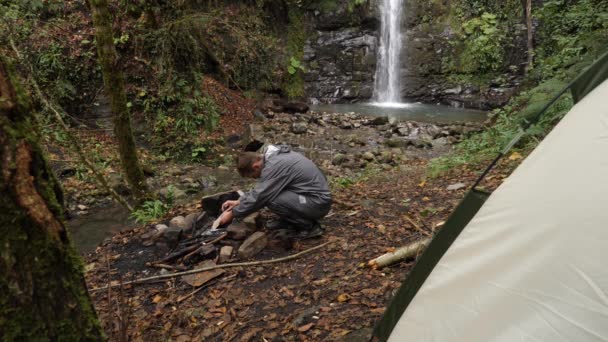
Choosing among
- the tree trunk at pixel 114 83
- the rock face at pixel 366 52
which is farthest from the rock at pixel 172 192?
the rock face at pixel 366 52

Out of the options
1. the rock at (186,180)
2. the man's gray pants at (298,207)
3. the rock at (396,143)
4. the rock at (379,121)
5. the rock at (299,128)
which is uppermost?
the man's gray pants at (298,207)

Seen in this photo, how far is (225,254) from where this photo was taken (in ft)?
13.6

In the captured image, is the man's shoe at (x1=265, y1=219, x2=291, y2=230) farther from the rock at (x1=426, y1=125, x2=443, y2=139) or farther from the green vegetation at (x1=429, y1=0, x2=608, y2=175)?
the rock at (x1=426, y1=125, x2=443, y2=139)

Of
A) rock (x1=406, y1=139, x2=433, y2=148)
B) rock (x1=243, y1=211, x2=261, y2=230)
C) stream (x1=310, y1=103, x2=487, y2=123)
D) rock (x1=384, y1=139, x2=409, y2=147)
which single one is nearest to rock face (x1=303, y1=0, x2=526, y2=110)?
stream (x1=310, y1=103, x2=487, y2=123)

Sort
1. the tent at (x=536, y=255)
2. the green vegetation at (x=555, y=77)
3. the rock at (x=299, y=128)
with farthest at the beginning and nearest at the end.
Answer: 1. the rock at (x=299, y=128)
2. the green vegetation at (x=555, y=77)
3. the tent at (x=536, y=255)

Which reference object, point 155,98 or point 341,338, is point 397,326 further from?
point 155,98

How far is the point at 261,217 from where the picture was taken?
4.70 meters

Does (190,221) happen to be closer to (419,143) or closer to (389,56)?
(419,143)

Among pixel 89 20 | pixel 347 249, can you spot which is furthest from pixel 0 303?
pixel 89 20

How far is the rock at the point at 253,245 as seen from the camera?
4.10 m

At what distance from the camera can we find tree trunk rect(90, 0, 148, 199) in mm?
5258

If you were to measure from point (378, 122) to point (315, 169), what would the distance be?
8.28 meters

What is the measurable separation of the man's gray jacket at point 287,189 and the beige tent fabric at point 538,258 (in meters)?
2.20

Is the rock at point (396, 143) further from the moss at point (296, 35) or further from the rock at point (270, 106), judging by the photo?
the moss at point (296, 35)
